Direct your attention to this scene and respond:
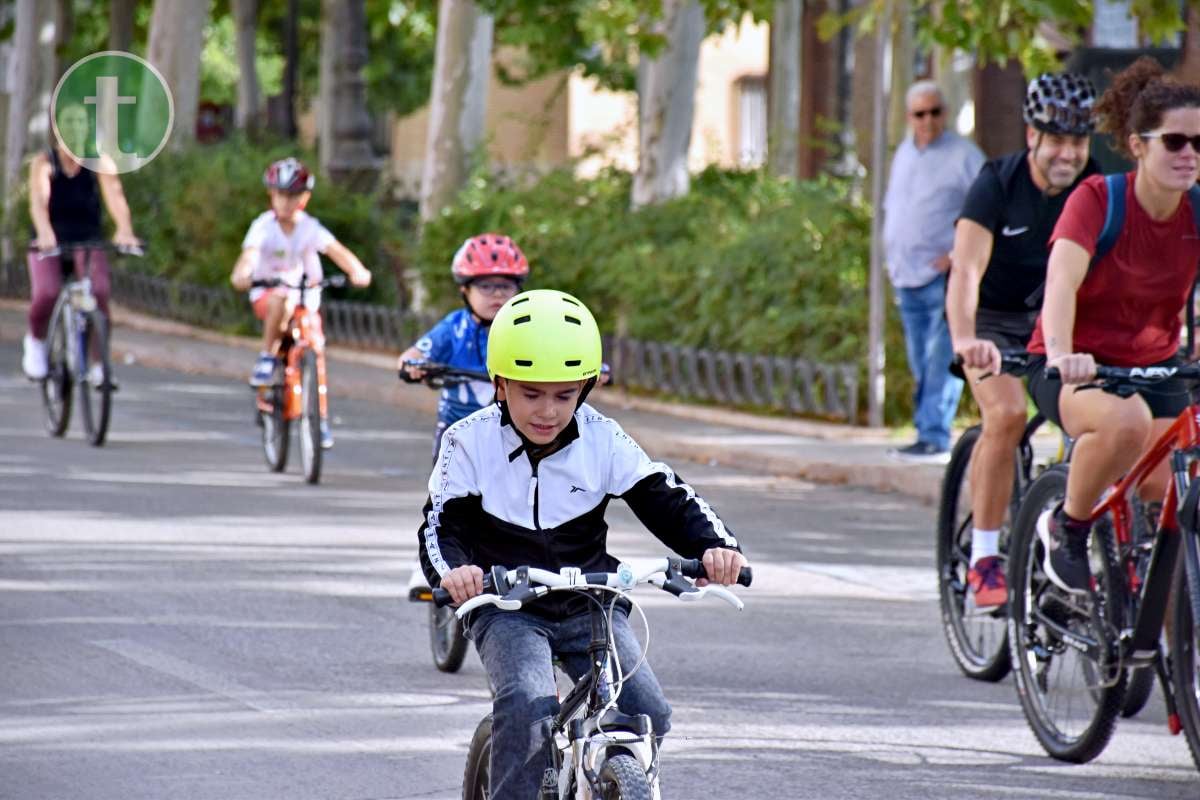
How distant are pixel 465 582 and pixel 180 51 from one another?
2290cm

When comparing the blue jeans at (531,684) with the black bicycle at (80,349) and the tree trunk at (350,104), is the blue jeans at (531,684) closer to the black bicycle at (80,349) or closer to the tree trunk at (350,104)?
the black bicycle at (80,349)

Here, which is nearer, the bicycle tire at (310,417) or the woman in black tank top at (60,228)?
the bicycle tire at (310,417)

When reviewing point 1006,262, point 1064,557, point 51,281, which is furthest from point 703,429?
point 1064,557

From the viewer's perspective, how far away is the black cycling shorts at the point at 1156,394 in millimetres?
6613

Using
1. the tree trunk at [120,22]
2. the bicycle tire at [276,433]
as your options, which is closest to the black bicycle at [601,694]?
the bicycle tire at [276,433]

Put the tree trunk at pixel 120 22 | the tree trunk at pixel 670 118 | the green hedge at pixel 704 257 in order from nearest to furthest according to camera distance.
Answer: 1. the green hedge at pixel 704 257
2. the tree trunk at pixel 670 118
3. the tree trunk at pixel 120 22

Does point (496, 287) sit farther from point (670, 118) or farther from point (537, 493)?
point (670, 118)

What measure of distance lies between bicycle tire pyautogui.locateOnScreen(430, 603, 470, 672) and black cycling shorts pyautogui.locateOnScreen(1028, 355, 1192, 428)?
6.93 feet

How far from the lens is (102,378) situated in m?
13.9

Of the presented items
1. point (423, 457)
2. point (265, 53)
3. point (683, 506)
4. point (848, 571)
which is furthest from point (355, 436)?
point (265, 53)

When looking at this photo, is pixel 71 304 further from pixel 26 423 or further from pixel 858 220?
pixel 858 220

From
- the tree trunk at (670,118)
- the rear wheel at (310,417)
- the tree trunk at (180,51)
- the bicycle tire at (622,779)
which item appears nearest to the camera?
the bicycle tire at (622,779)

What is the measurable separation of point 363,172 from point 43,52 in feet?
23.4

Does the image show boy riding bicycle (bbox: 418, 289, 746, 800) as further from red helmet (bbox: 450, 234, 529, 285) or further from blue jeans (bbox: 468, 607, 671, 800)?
red helmet (bbox: 450, 234, 529, 285)
